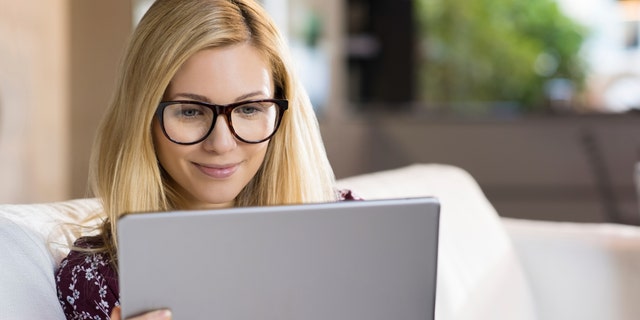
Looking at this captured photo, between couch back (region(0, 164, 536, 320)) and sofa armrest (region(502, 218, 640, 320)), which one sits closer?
couch back (region(0, 164, 536, 320))

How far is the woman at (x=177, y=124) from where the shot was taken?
3.60 ft

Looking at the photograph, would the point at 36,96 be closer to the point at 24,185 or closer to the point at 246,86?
the point at 24,185

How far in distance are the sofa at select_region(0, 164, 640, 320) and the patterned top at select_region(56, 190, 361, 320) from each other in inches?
29.8

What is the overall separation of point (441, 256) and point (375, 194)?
0.61 ft

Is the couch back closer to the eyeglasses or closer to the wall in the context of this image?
the eyeglasses

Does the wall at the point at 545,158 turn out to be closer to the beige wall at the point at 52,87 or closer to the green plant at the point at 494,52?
the beige wall at the point at 52,87

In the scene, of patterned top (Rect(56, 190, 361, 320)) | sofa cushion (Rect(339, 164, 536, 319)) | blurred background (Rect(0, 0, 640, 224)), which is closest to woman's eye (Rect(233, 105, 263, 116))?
patterned top (Rect(56, 190, 361, 320))

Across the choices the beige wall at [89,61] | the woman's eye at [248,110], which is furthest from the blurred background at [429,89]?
the woman's eye at [248,110]

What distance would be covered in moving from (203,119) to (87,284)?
0.82 feet

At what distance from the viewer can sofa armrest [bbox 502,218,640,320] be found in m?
2.02

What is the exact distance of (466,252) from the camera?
189 cm

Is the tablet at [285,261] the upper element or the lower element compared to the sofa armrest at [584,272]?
upper

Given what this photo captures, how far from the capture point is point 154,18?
3.71 feet

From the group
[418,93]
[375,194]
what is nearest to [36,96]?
[375,194]
